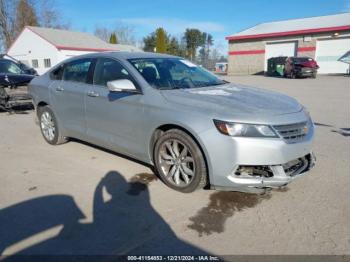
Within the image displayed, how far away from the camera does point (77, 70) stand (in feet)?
17.3

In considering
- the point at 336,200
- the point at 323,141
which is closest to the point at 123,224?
the point at 336,200

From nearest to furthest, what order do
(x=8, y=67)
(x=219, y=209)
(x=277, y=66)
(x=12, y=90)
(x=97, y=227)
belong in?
(x=97, y=227) → (x=219, y=209) → (x=12, y=90) → (x=8, y=67) → (x=277, y=66)

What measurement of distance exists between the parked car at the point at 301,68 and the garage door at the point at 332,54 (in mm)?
5491

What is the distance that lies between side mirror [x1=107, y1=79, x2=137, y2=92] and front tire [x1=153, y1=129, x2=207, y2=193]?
0.77 metres

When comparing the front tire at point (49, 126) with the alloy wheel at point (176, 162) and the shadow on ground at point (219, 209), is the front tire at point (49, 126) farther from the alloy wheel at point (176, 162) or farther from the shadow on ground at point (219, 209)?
the shadow on ground at point (219, 209)

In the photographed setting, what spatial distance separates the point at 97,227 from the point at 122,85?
181 centimetres

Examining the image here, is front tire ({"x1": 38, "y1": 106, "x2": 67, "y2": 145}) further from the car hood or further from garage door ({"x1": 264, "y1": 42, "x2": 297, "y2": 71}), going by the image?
garage door ({"x1": 264, "y1": 42, "x2": 297, "y2": 71})

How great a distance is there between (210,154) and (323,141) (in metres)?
3.58

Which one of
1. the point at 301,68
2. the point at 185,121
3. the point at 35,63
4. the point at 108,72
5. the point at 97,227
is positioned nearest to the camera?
the point at 97,227

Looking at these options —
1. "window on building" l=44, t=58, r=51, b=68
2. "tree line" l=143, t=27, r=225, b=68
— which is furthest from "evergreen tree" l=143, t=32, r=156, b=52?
"window on building" l=44, t=58, r=51, b=68

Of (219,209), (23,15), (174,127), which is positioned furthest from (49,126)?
(23,15)

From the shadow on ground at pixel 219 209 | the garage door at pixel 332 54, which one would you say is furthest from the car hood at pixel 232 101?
the garage door at pixel 332 54

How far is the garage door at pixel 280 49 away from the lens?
32781 millimetres

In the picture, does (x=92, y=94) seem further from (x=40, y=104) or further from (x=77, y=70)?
(x=40, y=104)
